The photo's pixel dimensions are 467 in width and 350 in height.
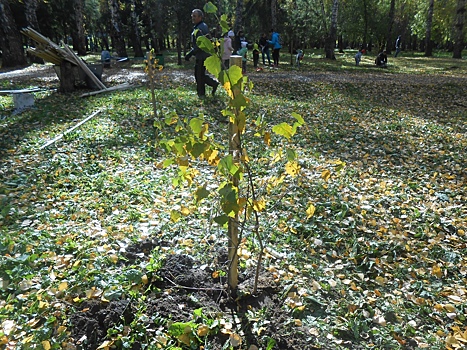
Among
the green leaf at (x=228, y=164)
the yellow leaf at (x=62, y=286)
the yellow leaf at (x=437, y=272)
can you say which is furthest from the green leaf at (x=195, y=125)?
the yellow leaf at (x=437, y=272)

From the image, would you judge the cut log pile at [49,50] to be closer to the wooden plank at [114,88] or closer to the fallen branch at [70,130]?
the wooden plank at [114,88]

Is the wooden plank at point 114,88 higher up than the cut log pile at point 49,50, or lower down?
lower down

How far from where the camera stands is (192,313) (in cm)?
241

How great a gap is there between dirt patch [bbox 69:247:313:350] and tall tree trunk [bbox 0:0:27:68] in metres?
15.7

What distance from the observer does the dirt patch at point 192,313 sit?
2.24 m

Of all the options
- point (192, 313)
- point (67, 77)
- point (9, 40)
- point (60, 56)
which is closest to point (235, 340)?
point (192, 313)

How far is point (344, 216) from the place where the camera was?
3.86m

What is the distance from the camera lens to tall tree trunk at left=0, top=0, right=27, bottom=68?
13.9 meters

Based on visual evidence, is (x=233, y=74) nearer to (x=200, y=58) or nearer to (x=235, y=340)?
(x=235, y=340)

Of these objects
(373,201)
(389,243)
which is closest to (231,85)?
(389,243)

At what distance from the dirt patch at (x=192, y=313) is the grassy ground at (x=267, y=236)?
0.05ft

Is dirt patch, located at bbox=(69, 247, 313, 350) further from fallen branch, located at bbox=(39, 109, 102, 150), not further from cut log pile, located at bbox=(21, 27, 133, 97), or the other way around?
cut log pile, located at bbox=(21, 27, 133, 97)

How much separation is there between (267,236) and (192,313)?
1.17 metres

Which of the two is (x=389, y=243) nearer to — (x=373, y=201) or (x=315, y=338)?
(x=373, y=201)
